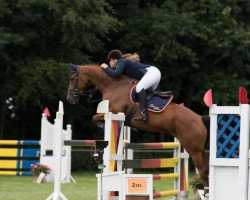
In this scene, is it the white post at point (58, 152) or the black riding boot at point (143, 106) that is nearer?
the white post at point (58, 152)

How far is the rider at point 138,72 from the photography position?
384 inches

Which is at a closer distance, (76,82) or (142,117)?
(142,117)

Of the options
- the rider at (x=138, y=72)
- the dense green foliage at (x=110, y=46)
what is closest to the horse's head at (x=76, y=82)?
the rider at (x=138, y=72)

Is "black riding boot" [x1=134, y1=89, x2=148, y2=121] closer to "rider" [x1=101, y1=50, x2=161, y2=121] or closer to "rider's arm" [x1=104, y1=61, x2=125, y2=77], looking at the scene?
"rider" [x1=101, y1=50, x2=161, y2=121]

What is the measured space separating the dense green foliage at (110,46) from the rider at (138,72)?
10.0m

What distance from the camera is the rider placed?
9.76m

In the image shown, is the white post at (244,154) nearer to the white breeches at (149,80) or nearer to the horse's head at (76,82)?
the white breeches at (149,80)

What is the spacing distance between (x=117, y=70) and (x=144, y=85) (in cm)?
42

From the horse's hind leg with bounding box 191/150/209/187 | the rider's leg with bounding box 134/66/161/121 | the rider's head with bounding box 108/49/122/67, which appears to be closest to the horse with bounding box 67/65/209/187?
the horse's hind leg with bounding box 191/150/209/187

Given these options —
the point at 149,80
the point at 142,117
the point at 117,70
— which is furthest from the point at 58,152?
the point at 149,80

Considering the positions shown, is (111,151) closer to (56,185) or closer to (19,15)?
(56,185)

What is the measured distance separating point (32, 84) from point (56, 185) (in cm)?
1152

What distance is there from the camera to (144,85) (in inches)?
386

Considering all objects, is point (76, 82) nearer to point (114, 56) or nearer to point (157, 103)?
point (114, 56)
